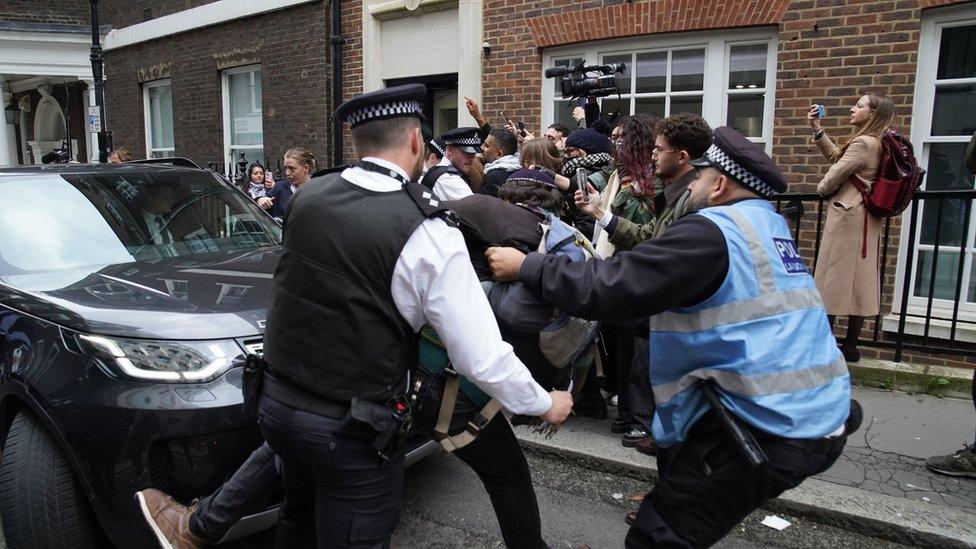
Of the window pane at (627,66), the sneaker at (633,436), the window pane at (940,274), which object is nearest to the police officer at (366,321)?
the sneaker at (633,436)

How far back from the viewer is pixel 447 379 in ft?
7.96

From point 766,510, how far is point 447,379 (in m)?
2.17

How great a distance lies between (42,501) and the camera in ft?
9.43

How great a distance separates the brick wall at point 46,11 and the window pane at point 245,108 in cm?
680

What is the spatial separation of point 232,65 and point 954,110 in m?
10.1

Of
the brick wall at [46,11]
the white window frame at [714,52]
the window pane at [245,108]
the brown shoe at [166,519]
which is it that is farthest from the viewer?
the brick wall at [46,11]

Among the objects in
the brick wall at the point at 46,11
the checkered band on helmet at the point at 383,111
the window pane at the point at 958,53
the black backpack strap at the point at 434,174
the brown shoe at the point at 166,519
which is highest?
the brick wall at the point at 46,11

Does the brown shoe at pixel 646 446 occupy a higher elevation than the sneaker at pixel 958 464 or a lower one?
lower

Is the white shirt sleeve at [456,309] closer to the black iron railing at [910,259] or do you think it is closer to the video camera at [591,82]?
the black iron railing at [910,259]

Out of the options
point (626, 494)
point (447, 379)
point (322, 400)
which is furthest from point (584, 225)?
A: point (322, 400)

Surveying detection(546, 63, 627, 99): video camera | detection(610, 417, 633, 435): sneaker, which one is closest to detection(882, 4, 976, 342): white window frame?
detection(546, 63, 627, 99): video camera

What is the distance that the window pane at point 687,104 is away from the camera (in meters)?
7.06

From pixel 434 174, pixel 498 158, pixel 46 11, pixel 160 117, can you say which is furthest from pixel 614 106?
pixel 46 11

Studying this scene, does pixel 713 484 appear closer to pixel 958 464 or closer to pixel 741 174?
pixel 741 174
